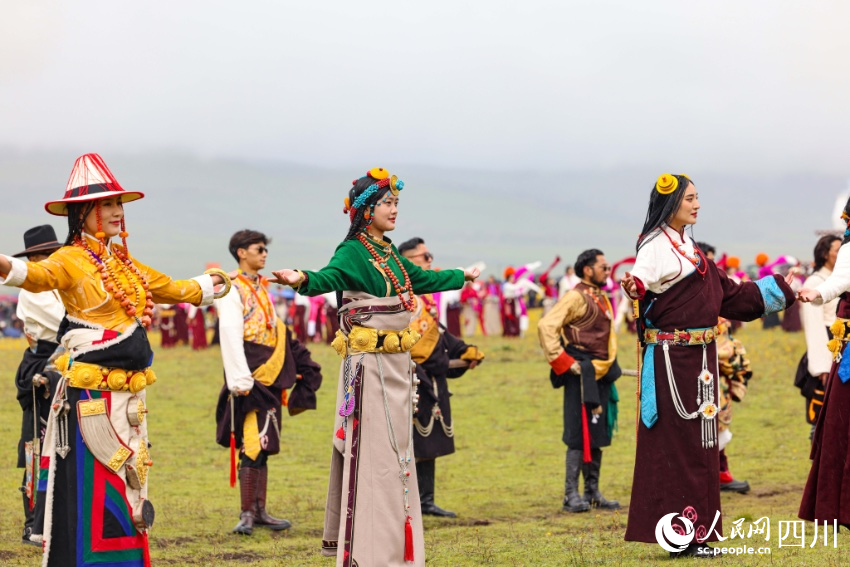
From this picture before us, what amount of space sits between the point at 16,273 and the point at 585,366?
5.41 metres

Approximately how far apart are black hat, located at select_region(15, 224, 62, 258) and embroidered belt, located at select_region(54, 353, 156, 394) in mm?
2645

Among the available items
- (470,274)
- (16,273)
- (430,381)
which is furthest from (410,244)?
(16,273)

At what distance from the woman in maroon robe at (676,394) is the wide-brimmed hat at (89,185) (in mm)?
2955

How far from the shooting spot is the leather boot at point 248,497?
891 centimetres

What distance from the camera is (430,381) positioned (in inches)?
382

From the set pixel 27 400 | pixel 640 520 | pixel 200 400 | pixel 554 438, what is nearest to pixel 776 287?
pixel 640 520

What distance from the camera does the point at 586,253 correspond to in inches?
384

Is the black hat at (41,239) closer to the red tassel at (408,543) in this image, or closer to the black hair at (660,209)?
the red tassel at (408,543)

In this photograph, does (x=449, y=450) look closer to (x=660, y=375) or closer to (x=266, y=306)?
(x=266, y=306)

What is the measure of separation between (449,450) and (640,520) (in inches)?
119

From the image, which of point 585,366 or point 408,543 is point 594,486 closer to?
point 585,366

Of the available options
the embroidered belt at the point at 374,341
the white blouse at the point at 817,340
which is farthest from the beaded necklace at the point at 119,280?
the white blouse at the point at 817,340

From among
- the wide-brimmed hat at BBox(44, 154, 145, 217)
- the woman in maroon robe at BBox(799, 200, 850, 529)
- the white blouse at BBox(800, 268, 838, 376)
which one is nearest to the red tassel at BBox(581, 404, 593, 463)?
the white blouse at BBox(800, 268, 838, 376)

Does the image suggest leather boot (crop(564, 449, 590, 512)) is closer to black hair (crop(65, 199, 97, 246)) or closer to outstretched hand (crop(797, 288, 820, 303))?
outstretched hand (crop(797, 288, 820, 303))
